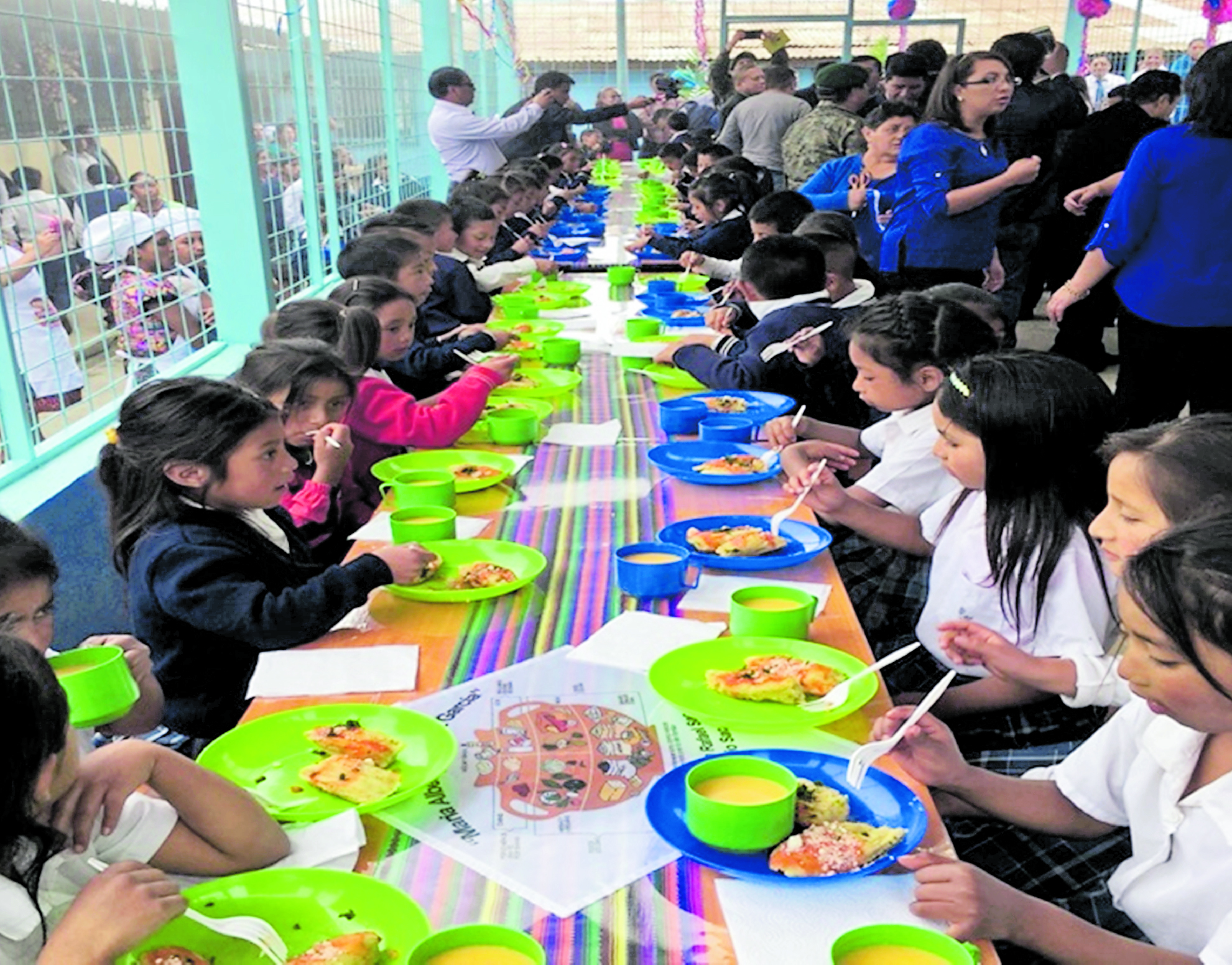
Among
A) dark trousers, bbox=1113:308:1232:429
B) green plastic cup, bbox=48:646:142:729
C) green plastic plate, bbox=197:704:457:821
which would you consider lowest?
dark trousers, bbox=1113:308:1232:429

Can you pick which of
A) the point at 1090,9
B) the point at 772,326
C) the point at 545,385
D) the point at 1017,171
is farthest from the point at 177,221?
the point at 1090,9

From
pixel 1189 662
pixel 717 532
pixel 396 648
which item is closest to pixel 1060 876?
pixel 1189 662

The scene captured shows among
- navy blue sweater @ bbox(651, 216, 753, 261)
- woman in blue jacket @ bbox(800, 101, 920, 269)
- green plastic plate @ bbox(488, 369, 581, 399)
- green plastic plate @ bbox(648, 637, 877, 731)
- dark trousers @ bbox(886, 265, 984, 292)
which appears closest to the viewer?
green plastic plate @ bbox(648, 637, 877, 731)

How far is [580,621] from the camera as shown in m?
1.55

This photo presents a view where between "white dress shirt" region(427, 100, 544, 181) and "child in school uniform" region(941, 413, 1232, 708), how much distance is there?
5.45 meters

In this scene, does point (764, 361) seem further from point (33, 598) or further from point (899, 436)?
point (33, 598)

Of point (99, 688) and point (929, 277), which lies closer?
point (99, 688)

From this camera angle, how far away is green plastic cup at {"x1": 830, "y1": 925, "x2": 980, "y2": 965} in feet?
2.83

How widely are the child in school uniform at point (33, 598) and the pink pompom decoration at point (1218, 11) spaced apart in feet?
38.0

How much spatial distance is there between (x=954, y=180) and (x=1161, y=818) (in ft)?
9.43

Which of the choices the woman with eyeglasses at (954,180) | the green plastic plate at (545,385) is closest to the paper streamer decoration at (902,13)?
the woman with eyeglasses at (954,180)

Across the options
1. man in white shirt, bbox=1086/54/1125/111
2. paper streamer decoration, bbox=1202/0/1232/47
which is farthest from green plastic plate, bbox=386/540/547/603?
man in white shirt, bbox=1086/54/1125/111

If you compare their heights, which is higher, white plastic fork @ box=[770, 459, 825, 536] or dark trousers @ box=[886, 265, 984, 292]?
dark trousers @ box=[886, 265, 984, 292]

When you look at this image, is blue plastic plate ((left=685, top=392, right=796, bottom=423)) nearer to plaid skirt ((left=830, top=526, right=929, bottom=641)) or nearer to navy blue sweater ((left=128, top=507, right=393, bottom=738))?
plaid skirt ((left=830, top=526, right=929, bottom=641))
